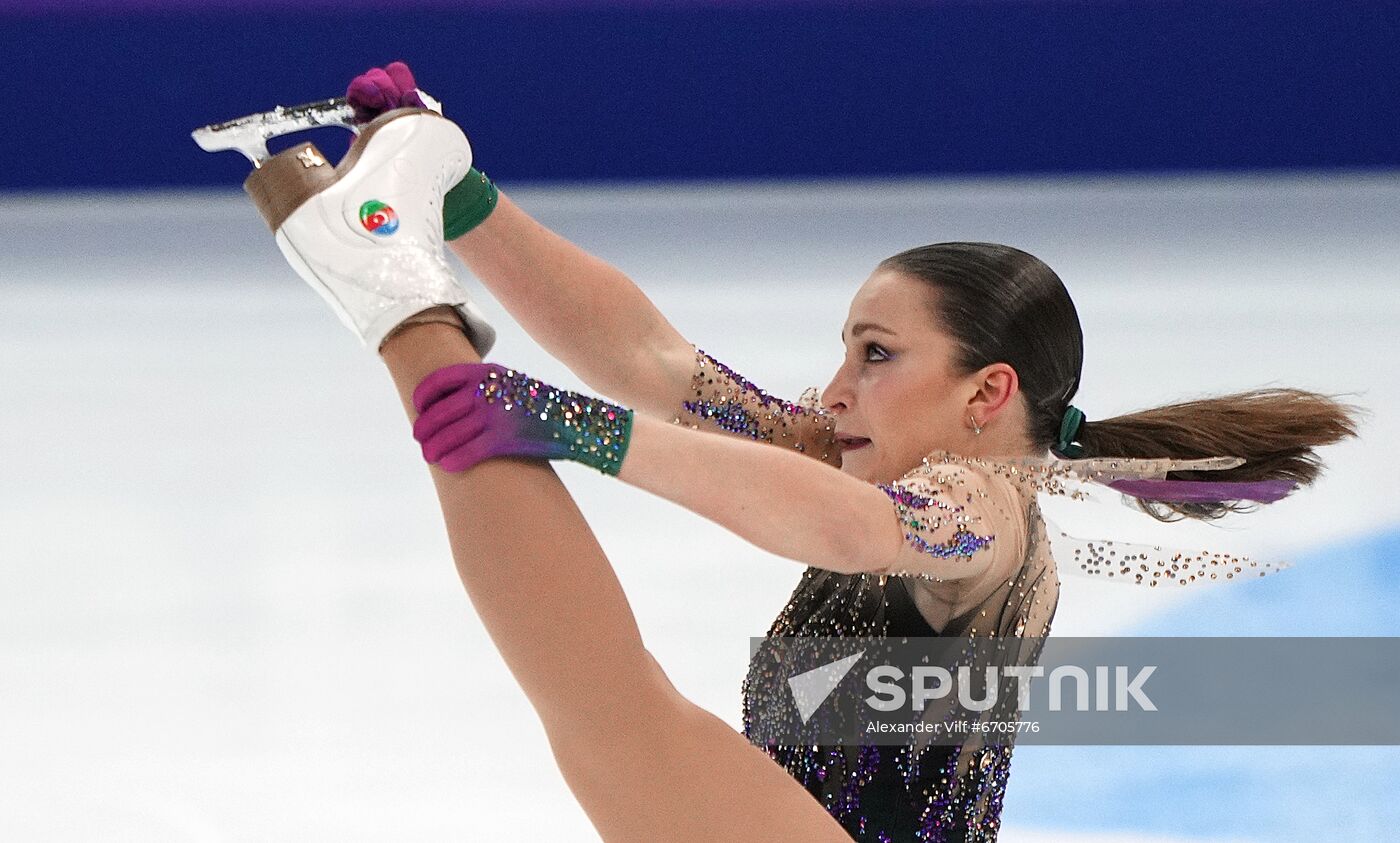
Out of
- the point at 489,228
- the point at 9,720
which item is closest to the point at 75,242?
the point at 9,720

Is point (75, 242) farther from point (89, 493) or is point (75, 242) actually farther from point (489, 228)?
point (489, 228)

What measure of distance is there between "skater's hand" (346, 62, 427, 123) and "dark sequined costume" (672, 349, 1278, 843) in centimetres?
59

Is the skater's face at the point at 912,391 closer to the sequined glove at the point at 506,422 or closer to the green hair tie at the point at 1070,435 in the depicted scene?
the green hair tie at the point at 1070,435

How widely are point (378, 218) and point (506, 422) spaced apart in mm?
218

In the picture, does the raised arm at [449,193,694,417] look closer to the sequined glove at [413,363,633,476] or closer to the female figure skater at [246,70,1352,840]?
the female figure skater at [246,70,1352,840]

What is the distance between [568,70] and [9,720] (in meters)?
5.17

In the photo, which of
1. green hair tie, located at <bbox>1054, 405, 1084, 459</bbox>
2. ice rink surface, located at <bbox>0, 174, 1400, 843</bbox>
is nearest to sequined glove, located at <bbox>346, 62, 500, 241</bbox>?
green hair tie, located at <bbox>1054, 405, 1084, 459</bbox>

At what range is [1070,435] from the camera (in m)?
1.63

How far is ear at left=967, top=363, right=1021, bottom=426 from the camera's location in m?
1.58

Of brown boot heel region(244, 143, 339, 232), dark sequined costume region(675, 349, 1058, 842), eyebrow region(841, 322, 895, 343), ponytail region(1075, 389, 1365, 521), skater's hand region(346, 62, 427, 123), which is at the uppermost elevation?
skater's hand region(346, 62, 427, 123)

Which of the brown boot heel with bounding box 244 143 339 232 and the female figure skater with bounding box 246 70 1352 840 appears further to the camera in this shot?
the brown boot heel with bounding box 244 143 339 232

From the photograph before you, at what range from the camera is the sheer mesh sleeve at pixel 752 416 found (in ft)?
5.99

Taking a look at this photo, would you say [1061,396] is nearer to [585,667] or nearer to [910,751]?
[910,751]

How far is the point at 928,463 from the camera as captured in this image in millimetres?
1544
